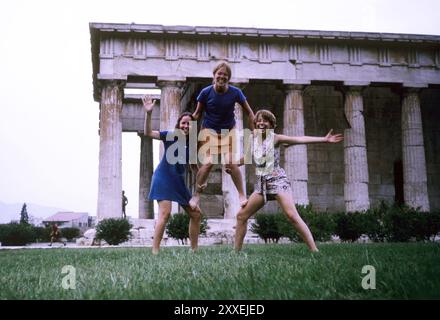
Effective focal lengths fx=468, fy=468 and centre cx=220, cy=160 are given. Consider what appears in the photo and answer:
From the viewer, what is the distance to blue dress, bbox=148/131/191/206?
7285mm

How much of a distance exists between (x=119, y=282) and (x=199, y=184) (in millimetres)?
4123

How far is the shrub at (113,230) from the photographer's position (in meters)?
18.0

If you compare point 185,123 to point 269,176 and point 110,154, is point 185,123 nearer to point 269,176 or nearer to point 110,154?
point 269,176

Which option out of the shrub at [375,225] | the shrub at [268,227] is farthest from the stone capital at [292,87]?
the shrub at [375,225]

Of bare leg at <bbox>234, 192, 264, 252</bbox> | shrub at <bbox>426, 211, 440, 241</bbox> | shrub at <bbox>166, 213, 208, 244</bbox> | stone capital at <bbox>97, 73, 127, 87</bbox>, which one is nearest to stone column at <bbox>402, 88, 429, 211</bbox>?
shrub at <bbox>426, 211, 440, 241</bbox>

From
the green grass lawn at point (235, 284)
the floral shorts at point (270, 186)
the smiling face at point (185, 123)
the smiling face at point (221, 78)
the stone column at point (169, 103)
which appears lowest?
the green grass lawn at point (235, 284)

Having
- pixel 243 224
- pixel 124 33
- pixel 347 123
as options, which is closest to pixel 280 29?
pixel 347 123

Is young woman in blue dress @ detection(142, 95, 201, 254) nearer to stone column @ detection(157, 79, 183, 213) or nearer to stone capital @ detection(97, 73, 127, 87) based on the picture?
stone column @ detection(157, 79, 183, 213)

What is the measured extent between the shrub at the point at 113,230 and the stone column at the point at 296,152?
9016 mm

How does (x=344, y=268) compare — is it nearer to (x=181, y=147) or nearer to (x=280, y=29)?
(x=181, y=147)

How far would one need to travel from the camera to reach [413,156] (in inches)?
964

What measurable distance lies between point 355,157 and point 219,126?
1757cm

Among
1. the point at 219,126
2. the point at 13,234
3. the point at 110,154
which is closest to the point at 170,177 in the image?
the point at 219,126

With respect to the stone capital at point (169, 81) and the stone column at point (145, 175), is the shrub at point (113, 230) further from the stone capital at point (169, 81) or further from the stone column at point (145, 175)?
the stone column at point (145, 175)
